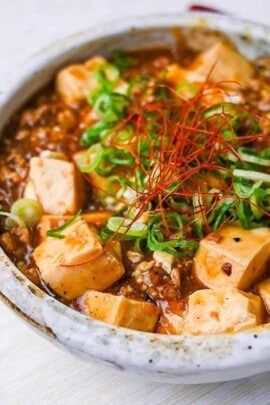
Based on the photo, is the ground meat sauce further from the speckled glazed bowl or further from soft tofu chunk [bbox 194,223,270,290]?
the speckled glazed bowl

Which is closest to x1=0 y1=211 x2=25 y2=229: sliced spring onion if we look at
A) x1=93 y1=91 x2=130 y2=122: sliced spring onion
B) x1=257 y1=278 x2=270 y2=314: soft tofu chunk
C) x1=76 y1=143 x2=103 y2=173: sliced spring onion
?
x1=76 y1=143 x2=103 y2=173: sliced spring onion

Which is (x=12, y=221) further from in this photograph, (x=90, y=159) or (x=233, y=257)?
(x=233, y=257)

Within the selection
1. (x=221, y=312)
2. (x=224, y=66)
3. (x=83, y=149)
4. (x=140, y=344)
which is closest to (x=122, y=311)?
(x=140, y=344)

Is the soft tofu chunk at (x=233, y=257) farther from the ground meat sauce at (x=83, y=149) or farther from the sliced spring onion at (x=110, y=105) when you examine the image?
the sliced spring onion at (x=110, y=105)

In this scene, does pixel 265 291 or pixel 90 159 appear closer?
pixel 265 291

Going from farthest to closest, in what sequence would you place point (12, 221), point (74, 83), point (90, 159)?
point (74, 83)
point (90, 159)
point (12, 221)

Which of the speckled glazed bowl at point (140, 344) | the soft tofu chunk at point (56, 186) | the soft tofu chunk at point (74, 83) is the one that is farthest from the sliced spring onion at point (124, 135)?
the speckled glazed bowl at point (140, 344)

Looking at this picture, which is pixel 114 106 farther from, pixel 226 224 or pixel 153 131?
pixel 226 224
